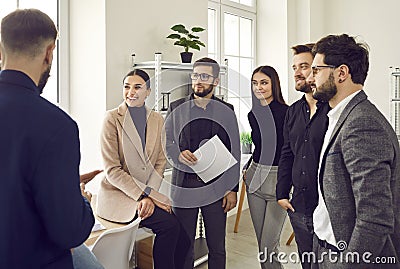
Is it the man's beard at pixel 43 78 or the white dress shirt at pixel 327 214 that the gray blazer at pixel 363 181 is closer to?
the white dress shirt at pixel 327 214

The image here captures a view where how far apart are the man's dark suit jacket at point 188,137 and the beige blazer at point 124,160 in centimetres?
8

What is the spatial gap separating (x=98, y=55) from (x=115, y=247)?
56.9 inches

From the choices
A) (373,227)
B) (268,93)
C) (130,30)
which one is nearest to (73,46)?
(130,30)

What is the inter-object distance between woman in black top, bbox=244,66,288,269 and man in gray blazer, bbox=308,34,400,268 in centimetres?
71

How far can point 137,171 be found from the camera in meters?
2.23

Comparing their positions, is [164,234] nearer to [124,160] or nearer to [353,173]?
[124,160]

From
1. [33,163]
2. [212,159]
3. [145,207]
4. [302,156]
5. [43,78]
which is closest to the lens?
[33,163]

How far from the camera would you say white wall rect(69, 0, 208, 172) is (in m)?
2.60

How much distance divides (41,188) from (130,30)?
2041mm

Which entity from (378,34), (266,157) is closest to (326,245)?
(266,157)

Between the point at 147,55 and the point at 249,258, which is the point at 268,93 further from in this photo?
the point at 249,258

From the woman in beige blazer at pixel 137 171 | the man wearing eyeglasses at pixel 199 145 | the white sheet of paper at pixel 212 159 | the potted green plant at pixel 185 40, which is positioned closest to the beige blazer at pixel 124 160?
the woman in beige blazer at pixel 137 171

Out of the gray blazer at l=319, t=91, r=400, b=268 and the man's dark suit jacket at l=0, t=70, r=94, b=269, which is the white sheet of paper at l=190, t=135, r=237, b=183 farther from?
the man's dark suit jacket at l=0, t=70, r=94, b=269

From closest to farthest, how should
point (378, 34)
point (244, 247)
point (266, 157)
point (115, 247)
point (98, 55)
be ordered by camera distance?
point (115, 247)
point (266, 157)
point (98, 55)
point (244, 247)
point (378, 34)
